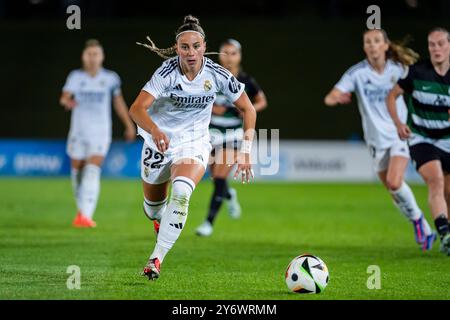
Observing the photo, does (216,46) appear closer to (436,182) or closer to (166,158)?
(436,182)

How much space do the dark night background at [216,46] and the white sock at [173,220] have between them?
16032 millimetres

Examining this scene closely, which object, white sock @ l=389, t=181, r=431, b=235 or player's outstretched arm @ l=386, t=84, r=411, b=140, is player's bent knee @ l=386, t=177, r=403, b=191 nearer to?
white sock @ l=389, t=181, r=431, b=235

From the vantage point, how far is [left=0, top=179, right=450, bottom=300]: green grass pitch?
7.49 meters

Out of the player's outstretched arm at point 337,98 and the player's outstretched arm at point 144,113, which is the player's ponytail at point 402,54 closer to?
the player's outstretched arm at point 337,98

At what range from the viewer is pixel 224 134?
1252cm

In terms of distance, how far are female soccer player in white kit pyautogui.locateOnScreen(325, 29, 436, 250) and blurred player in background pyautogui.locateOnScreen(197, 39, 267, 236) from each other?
65.9 inches

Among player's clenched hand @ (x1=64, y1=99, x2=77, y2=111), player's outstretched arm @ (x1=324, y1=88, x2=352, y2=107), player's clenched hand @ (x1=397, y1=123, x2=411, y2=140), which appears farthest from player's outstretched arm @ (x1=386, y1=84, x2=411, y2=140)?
player's clenched hand @ (x1=64, y1=99, x2=77, y2=111)

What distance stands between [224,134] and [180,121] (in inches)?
159

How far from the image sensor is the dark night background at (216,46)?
23.8 m

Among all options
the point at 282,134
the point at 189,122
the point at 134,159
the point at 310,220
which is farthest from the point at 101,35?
the point at 189,122

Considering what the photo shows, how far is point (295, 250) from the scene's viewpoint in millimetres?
10523

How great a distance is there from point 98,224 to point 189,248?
2.81 meters

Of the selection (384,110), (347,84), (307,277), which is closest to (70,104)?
(347,84)
